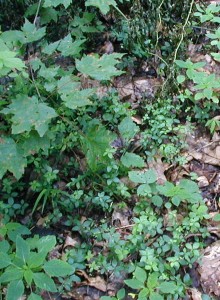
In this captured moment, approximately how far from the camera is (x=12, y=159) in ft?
8.40

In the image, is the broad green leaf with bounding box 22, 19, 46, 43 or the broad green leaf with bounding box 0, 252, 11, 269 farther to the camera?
the broad green leaf with bounding box 22, 19, 46, 43

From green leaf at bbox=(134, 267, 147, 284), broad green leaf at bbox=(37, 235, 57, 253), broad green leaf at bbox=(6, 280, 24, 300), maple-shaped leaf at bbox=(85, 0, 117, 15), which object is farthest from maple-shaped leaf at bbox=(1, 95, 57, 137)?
maple-shaped leaf at bbox=(85, 0, 117, 15)

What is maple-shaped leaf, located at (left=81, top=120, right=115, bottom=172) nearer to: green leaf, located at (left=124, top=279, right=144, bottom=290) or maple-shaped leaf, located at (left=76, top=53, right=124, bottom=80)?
maple-shaped leaf, located at (left=76, top=53, right=124, bottom=80)

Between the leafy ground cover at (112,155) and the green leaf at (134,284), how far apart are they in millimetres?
17

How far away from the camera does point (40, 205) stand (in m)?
2.88

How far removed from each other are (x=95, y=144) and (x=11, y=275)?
914 mm

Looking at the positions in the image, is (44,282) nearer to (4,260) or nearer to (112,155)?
(4,260)

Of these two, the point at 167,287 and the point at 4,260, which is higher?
the point at 4,260

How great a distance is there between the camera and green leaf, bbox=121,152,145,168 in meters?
2.82

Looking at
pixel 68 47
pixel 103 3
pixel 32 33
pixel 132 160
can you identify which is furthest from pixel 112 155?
pixel 103 3

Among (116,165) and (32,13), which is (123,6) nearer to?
(32,13)

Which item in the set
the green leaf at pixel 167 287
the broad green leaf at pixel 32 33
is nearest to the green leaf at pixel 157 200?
the green leaf at pixel 167 287

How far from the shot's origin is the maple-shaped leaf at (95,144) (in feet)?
8.77

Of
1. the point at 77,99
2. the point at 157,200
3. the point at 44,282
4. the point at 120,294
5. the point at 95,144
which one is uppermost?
the point at 77,99
